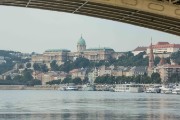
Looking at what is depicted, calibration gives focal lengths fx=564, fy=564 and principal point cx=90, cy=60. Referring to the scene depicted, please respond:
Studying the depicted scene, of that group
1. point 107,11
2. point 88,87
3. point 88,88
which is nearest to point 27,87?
point 88,87

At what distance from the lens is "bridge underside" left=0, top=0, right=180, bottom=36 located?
49.5ft

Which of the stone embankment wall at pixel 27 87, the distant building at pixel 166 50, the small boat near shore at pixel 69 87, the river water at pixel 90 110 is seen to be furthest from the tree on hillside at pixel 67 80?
the river water at pixel 90 110

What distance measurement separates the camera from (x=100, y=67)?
198m

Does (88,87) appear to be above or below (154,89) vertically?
above

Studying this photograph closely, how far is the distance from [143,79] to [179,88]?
2408 cm

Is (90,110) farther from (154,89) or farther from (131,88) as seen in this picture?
(131,88)

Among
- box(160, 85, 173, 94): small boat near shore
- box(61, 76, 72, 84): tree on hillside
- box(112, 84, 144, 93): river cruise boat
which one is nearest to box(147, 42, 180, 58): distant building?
box(61, 76, 72, 84): tree on hillside

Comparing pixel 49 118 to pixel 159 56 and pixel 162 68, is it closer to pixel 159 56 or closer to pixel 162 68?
pixel 162 68

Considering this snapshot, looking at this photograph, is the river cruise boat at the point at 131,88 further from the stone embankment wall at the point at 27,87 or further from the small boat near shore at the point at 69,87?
the stone embankment wall at the point at 27,87

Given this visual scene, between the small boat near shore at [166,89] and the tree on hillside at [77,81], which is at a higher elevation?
the tree on hillside at [77,81]

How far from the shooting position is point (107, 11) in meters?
15.8

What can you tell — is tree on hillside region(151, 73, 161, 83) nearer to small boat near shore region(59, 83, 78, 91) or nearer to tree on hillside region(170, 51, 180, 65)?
small boat near shore region(59, 83, 78, 91)

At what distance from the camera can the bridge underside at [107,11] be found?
15.1 m

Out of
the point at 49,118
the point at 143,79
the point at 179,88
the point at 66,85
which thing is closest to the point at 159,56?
the point at 66,85
